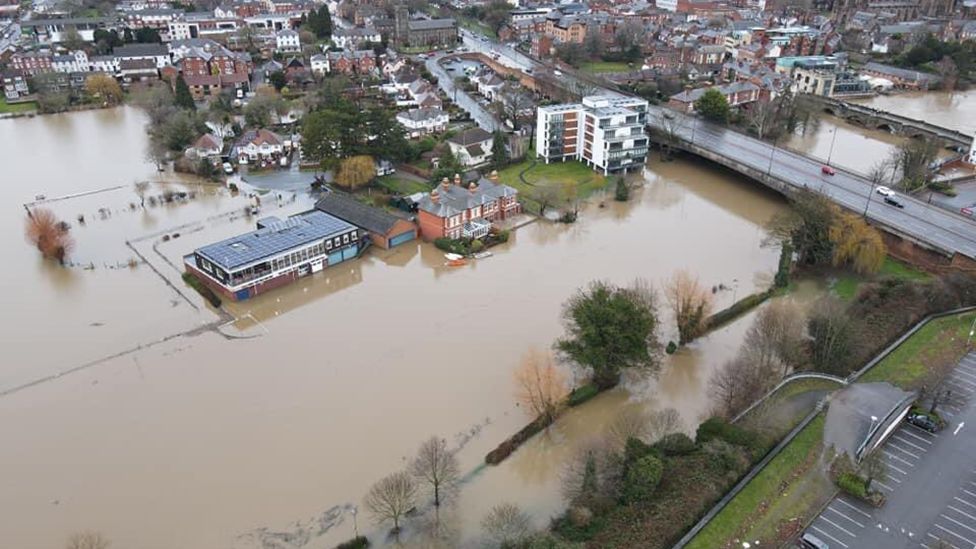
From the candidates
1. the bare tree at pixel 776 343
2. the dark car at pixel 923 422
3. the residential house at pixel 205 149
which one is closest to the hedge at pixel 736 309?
the bare tree at pixel 776 343

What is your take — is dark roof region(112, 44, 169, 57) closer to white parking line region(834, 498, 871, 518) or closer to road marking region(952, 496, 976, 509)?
white parking line region(834, 498, 871, 518)

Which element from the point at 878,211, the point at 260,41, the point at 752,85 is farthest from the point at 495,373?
the point at 260,41

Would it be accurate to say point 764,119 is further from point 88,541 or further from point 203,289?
point 88,541

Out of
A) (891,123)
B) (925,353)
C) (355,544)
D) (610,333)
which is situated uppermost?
(610,333)

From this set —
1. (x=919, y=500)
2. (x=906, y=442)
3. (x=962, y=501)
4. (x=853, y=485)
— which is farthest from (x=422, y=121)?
(x=962, y=501)

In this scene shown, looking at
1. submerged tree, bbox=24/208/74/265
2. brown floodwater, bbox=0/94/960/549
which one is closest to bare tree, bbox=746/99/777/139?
brown floodwater, bbox=0/94/960/549

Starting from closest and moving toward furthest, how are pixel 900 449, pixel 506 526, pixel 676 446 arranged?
pixel 506 526
pixel 676 446
pixel 900 449

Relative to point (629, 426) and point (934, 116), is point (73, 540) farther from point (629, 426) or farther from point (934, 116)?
point (934, 116)
